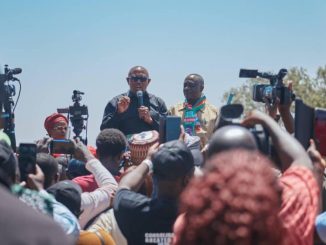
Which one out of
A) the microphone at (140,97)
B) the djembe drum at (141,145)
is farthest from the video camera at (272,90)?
the microphone at (140,97)

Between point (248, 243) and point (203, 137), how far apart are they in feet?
18.7

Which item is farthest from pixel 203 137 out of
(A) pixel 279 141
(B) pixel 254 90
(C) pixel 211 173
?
(C) pixel 211 173

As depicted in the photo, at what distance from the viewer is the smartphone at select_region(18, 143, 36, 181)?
154 inches

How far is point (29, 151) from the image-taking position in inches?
156

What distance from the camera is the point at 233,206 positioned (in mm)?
2301

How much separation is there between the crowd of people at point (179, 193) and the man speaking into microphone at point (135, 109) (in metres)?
1.40

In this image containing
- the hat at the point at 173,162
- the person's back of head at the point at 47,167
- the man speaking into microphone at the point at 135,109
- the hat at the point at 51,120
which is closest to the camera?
the hat at the point at 173,162

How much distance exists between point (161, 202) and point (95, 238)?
0.40 m

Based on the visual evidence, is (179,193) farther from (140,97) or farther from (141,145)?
(140,97)

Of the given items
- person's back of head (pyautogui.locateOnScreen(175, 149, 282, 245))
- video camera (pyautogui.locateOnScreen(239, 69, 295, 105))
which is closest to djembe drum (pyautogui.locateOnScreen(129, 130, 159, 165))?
video camera (pyautogui.locateOnScreen(239, 69, 295, 105))

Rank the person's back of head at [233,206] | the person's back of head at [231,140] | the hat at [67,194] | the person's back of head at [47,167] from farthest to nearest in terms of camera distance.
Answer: the person's back of head at [47,167]
the hat at [67,194]
the person's back of head at [231,140]
the person's back of head at [233,206]

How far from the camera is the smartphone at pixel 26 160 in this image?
3.92 m

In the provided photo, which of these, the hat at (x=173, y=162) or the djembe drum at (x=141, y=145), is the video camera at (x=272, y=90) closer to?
the djembe drum at (x=141, y=145)

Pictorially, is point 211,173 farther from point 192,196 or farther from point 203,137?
point 203,137
